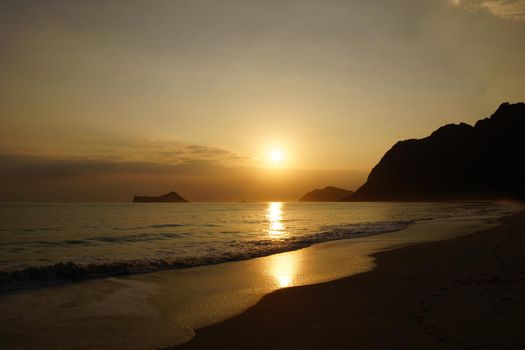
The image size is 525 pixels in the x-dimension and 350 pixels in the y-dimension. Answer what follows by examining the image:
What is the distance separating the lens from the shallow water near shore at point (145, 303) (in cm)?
795

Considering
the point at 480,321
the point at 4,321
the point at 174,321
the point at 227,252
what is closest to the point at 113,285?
the point at 4,321

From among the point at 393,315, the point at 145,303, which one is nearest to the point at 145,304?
the point at 145,303

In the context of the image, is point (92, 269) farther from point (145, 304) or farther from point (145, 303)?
point (145, 304)

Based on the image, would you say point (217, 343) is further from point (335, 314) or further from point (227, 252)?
point (227, 252)

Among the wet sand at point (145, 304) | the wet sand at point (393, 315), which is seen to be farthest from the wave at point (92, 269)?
the wet sand at point (393, 315)

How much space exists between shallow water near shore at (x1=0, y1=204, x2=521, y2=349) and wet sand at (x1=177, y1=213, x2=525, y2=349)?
847mm

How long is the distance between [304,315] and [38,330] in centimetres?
576

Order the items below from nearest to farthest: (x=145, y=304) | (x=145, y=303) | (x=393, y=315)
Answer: (x=393, y=315)
(x=145, y=304)
(x=145, y=303)

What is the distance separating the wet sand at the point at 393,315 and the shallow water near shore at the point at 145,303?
0.85 m

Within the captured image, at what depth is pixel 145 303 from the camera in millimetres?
10875

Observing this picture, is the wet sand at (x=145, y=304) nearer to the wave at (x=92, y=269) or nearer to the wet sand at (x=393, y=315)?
the wet sand at (x=393, y=315)

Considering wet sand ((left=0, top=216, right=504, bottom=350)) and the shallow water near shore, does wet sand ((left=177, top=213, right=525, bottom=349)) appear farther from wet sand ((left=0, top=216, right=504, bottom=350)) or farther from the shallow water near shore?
the shallow water near shore

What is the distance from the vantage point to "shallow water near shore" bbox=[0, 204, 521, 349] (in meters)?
7.95

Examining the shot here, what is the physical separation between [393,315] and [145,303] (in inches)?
257
